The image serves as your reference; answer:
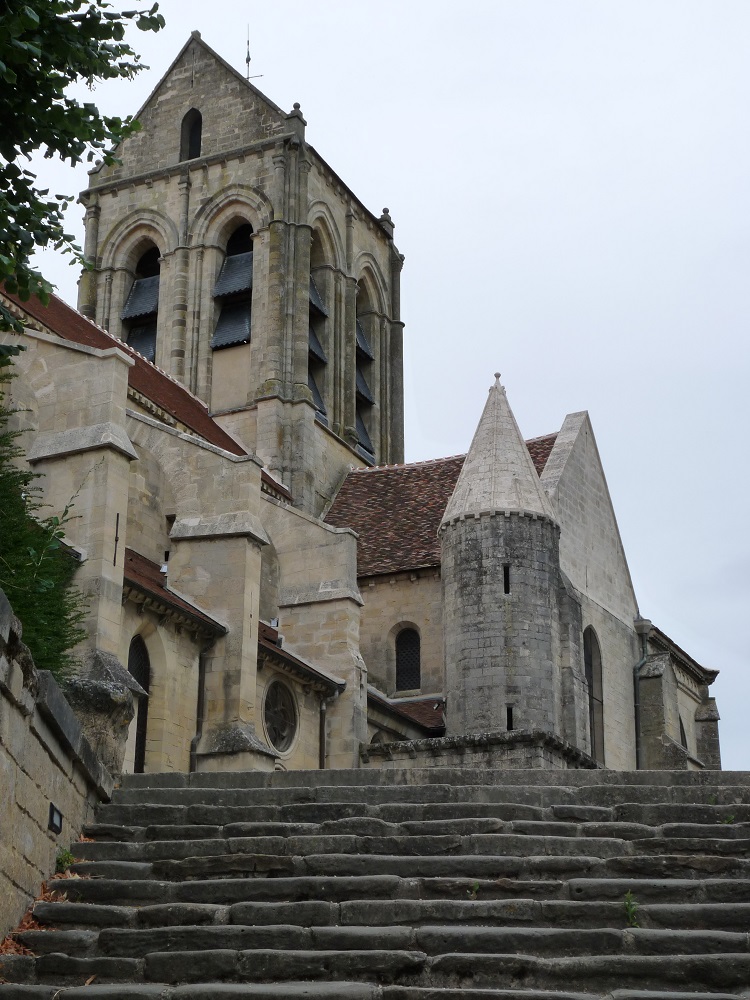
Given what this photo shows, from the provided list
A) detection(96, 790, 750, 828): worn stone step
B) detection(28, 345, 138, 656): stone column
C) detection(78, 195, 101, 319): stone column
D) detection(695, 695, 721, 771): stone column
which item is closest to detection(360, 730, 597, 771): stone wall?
detection(28, 345, 138, 656): stone column

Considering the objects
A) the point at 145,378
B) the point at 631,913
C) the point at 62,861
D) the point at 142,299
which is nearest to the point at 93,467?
the point at 62,861

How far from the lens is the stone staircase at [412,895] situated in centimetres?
684

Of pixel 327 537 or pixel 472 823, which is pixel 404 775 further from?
pixel 327 537

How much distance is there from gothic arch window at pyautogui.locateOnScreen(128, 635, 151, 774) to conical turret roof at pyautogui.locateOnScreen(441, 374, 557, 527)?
284 inches

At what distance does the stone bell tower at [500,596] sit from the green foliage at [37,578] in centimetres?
919

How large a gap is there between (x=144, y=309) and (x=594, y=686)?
15606mm

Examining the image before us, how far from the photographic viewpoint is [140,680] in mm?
17625

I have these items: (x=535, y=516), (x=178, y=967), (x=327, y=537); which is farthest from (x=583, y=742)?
(x=178, y=967)

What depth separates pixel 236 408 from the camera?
3234 centimetres

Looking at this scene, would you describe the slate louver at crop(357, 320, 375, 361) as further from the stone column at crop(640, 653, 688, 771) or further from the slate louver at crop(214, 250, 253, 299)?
the stone column at crop(640, 653, 688, 771)

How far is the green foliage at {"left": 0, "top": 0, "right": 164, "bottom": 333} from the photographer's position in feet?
28.4

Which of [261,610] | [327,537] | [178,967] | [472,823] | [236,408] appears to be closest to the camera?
[178,967]

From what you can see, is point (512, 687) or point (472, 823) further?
point (512, 687)

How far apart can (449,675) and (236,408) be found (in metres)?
11.4
